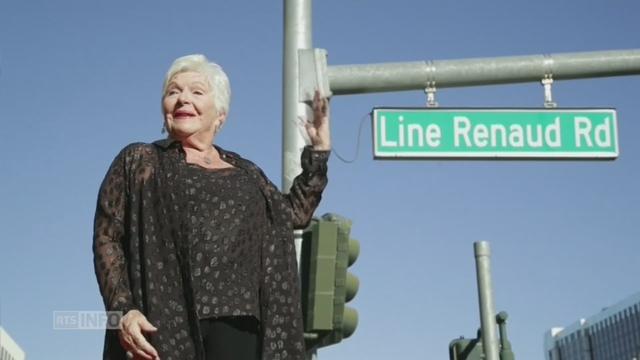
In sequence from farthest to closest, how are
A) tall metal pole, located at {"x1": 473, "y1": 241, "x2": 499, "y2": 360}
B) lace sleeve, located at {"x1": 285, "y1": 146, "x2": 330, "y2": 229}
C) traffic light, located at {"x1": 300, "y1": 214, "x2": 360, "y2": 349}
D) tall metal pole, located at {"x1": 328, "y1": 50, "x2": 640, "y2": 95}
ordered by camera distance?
1. tall metal pole, located at {"x1": 473, "y1": 241, "x2": 499, "y2": 360}
2. tall metal pole, located at {"x1": 328, "y1": 50, "x2": 640, "y2": 95}
3. traffic light, located at {"x1": 300, "y1": 214, "x2": 360, "y2": 349}
4. lace sleeve, located at {"x1": 285, "y1": 146, "x2": 330, "y2": 229}

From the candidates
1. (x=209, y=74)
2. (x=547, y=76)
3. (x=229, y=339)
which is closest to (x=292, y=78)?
(x=547, y=76)

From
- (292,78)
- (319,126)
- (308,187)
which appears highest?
(292,78)

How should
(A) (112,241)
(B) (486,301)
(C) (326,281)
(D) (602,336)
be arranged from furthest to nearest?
1. (D) (602,336)
2. (B) (486,301)
3. (C) (326,281)
4. (A) (112,241)

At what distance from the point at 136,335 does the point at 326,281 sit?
3.15 metres

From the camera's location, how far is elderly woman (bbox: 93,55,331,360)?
2846 millimetres

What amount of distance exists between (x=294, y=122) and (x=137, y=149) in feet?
10.7

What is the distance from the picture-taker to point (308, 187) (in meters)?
3.34

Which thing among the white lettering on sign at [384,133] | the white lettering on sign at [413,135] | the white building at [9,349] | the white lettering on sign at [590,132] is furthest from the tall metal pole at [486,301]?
the white building at [9,349]

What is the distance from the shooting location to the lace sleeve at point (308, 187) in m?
3.33

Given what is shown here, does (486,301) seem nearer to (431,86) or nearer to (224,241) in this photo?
(431,86)

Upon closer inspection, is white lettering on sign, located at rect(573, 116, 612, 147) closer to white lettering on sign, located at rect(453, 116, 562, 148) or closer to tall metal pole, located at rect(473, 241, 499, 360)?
white lettering on sign, located at rect(453, 116, 562, 148)

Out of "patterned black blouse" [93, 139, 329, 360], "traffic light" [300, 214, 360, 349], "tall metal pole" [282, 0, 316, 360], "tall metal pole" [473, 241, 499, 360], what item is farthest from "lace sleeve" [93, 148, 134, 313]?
"tall metal pole" [473, 241, 499, 360]

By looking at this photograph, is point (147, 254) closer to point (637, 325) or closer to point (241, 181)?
point (241, 181)

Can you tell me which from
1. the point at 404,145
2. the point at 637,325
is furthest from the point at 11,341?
the point at 404,145
